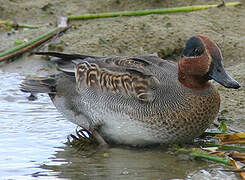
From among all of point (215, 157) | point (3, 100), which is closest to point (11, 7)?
point (3, 100)

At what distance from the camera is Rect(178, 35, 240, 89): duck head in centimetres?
563

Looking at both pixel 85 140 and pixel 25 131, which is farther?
pixel 25 131

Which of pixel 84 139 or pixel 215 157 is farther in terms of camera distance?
pixel 84 139

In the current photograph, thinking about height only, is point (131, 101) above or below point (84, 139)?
above

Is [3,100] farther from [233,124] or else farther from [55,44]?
[233,124]

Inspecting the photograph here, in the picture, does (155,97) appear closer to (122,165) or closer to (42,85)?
(122,165)

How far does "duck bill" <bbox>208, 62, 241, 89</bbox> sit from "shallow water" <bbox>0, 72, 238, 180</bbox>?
0.76m

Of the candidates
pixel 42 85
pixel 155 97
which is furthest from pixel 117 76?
pixel 42 85

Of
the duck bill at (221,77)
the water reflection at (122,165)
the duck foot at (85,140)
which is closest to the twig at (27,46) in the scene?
the duck foot at (85,140)

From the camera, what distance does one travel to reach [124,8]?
10367 millimetres

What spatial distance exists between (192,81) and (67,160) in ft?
4.50

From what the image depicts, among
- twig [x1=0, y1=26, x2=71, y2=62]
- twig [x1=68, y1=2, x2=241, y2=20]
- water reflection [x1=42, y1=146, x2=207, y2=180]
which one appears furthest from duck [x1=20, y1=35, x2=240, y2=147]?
twig [x1=68, y1=2, x2=241, y2=20]

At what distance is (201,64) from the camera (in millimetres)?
5648

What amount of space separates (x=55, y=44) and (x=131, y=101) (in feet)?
11.7
